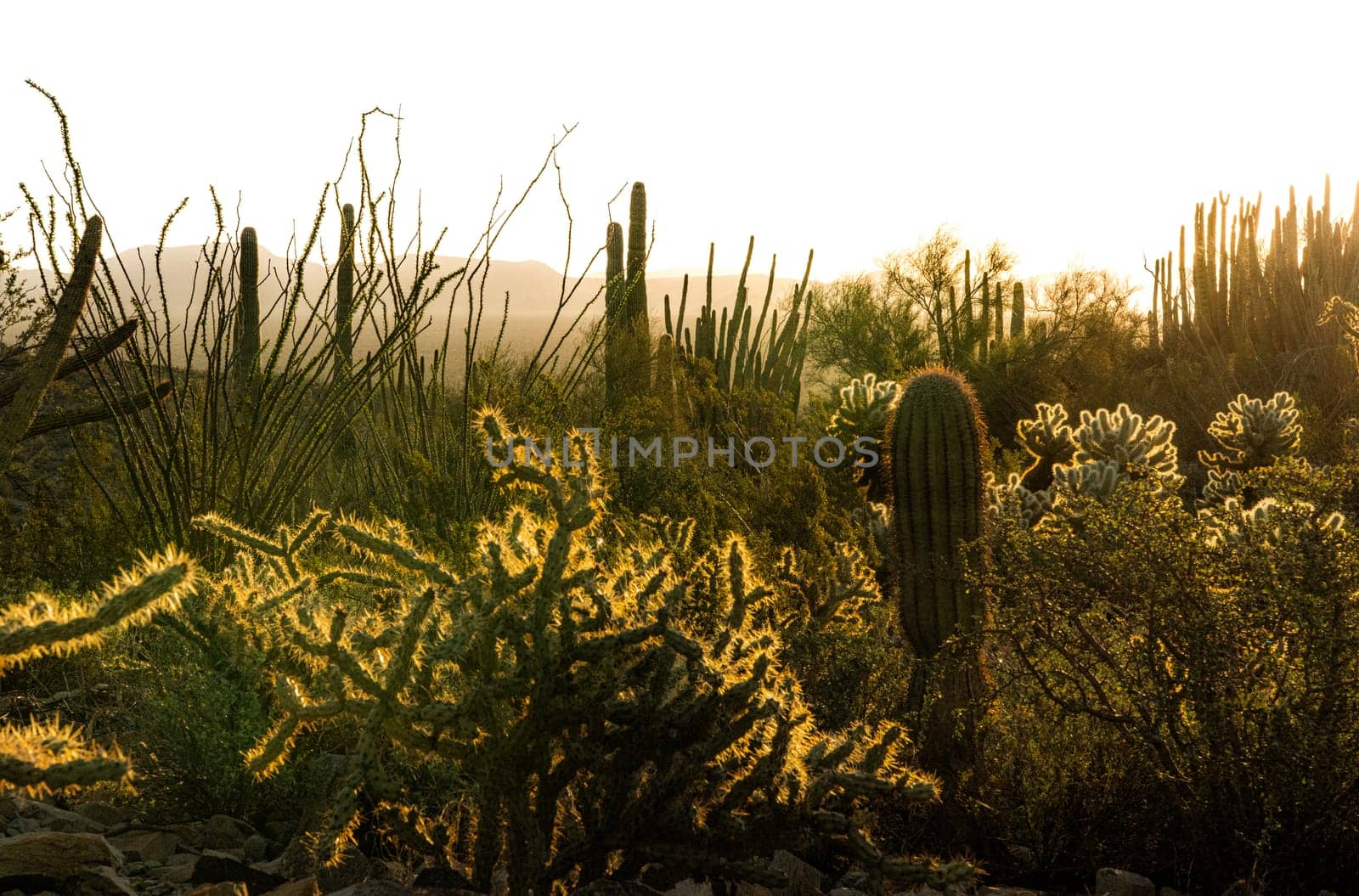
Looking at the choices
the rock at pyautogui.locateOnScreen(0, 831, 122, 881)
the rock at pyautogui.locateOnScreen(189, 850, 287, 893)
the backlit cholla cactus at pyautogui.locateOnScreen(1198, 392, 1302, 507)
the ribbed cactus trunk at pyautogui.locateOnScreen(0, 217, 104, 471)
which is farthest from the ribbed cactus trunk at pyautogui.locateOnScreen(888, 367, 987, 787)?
the backlit cholla cactus at pyautogui.locateOnScreen(1198, 392, 1302, 507)

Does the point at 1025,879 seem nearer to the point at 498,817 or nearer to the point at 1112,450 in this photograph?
the point at 498,817

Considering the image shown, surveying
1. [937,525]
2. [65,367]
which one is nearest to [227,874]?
[937,525]

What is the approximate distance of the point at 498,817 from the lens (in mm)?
2168

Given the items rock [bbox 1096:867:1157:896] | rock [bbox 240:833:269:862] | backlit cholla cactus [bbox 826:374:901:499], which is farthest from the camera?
backlit cholla cactus [bbox 826:374:901:499]

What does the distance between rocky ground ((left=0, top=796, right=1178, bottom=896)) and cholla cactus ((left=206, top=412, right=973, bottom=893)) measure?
0.14 metres

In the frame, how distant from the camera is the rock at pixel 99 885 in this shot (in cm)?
231

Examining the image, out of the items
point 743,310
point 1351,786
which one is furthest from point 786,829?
point 743,310

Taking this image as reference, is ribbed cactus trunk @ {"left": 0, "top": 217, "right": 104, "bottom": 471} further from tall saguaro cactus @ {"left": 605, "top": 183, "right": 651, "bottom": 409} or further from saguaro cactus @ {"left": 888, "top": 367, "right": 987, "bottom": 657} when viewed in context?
tall saguaro cactus @ {"left": 605, "top": 183, "right": 651, "bottom": 409}

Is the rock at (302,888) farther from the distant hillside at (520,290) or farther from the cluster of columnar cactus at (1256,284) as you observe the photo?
the distant hillside at (520,290)

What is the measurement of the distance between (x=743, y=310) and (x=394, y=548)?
37.2ft

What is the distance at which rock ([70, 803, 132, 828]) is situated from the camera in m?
2.98

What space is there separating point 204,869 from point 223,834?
323mm

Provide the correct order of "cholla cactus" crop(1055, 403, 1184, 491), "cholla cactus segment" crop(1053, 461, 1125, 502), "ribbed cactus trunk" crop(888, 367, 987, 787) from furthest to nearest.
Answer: "cholla cactus" crop(1055, 403, 1184, 491) → "cholla cactus segment" crop(1053, 461, 1125, 502) → "ribbed cactus trunk" crop(888, 367, 987, 787)

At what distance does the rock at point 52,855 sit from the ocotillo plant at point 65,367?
0.89 meters
